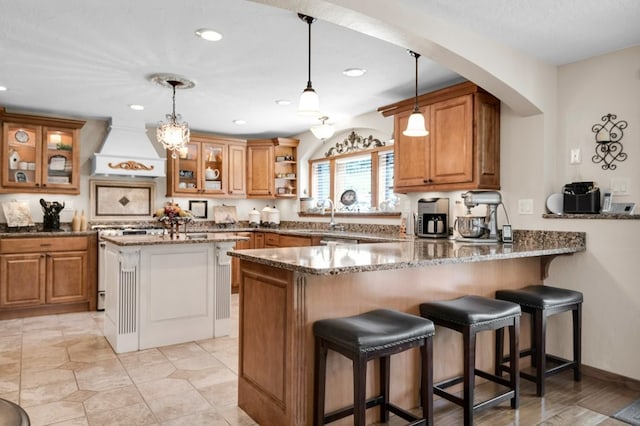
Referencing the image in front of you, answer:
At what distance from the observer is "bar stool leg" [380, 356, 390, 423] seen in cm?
238

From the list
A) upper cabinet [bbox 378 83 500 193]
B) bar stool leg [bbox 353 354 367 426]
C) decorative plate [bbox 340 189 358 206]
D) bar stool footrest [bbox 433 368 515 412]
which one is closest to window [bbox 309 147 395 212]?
decorative plate [bbox 340 189 358 206]

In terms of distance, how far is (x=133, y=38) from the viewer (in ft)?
10.2

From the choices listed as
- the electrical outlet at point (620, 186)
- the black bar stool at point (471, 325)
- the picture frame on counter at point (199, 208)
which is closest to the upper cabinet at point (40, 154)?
the picture frame on counter at point (199, 208)

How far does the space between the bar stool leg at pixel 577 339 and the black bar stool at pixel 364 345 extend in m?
1.44

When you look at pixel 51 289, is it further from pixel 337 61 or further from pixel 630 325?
pixel 630 325

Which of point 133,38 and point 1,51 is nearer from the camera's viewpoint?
point 133,38

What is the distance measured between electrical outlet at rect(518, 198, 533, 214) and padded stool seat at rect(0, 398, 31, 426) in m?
3.48

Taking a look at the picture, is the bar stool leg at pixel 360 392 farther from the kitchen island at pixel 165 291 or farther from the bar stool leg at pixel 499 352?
the kitchen island at pixel 165 291

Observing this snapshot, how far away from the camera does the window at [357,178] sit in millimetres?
5238

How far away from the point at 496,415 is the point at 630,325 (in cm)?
125

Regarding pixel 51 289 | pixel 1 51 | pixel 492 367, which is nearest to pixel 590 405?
pixel 492 367

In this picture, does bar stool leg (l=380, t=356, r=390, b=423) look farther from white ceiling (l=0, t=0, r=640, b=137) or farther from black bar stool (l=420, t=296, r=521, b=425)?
white ceiling (l=0, t=0, r=640, b=137)

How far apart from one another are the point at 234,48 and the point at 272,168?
3.27 metres

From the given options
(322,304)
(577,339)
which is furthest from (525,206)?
(322,304)
